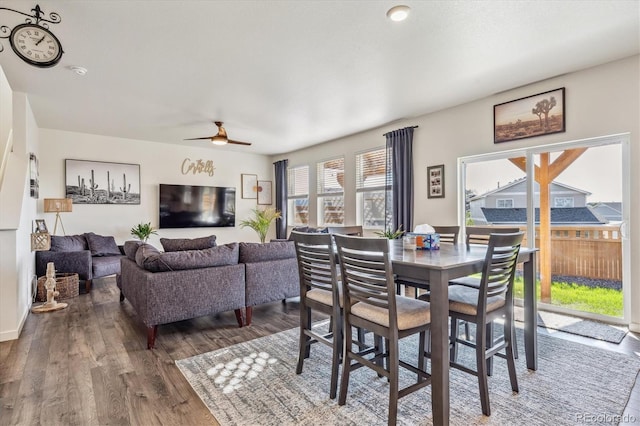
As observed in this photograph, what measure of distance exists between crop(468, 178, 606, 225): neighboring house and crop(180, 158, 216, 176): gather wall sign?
211 inches

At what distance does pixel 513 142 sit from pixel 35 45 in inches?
180

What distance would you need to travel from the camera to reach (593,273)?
135 inches

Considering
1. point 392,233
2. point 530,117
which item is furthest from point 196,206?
point 530,117

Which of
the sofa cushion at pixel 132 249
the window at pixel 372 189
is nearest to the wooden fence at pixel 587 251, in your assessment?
the window at pixel 372 189

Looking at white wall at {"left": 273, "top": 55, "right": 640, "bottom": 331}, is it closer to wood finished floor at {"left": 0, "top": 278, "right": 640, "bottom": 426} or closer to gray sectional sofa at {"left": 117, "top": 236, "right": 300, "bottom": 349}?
wood finished floor at {"left": 0, "top": 278, "right": 640, "bottom": 426}

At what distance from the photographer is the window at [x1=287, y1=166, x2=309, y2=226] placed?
7.32 meters

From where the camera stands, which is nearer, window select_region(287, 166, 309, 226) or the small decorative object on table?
the small decorative object on table

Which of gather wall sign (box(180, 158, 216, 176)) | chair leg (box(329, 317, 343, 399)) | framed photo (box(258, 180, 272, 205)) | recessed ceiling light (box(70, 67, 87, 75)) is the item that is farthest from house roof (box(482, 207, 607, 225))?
gather wall sign (box(180, 158, 216, 176))

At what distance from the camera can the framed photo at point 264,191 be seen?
26.3ft

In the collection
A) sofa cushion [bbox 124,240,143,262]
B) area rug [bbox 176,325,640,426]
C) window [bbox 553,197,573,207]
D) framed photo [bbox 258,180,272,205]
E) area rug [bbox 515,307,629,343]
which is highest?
framed photo [bbox 258,180,272,205]

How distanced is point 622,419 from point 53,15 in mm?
4373

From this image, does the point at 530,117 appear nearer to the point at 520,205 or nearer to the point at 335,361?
the point at 520,205

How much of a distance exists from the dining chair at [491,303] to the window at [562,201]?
89.0 inches

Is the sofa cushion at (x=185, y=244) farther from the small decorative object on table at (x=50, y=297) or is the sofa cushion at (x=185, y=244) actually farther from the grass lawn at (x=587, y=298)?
the grass lawn at (x=587, y=298)
